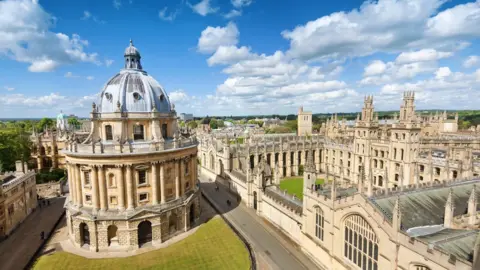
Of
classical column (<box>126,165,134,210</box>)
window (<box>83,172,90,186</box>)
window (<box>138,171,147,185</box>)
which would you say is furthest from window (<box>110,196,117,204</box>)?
window (<box>83,172,90,186</box>)

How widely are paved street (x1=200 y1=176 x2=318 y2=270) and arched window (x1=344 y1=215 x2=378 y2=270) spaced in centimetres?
555

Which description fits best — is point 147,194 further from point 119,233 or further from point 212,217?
point 212,217

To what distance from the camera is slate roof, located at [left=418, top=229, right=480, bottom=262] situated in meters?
15.7

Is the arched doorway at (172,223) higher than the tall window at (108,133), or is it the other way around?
the tall window at (108,133)

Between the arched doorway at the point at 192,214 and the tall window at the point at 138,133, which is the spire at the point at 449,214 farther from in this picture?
the tall window at the point at 138,133

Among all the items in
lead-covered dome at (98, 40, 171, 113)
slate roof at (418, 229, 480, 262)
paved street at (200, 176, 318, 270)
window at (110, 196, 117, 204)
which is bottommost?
paved street at (200, 176, 318, 270)

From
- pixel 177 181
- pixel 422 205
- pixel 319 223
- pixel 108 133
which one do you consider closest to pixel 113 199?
pixel 177 181

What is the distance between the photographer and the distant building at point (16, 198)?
1321 inches

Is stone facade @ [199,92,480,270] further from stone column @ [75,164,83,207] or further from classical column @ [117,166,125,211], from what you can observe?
stone column @ [75,164,83,207]

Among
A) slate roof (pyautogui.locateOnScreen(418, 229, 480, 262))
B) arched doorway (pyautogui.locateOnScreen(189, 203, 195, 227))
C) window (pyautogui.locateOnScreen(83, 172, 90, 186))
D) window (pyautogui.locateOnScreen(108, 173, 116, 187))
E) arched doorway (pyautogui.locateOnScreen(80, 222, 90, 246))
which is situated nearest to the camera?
slate roof (pyautogui.locateOnScreen(418, 229, 480, 262))

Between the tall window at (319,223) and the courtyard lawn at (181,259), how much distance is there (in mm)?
7967

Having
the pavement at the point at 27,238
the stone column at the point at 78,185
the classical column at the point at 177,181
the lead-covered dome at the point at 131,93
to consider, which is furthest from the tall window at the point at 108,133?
the pavement at the point at 27,238

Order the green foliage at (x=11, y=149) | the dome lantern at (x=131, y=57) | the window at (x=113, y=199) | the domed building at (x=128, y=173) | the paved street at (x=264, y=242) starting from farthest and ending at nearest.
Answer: the green foliage at (x=11, y=149), the dome lantern at (x=131, y=57), the window at (x=113, y=199), the domed building at (x=128, y=173), the paved street at (x=264, y=242)

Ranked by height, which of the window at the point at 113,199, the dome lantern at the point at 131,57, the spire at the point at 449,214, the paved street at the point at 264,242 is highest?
the dome lantern at the point at 131,57
